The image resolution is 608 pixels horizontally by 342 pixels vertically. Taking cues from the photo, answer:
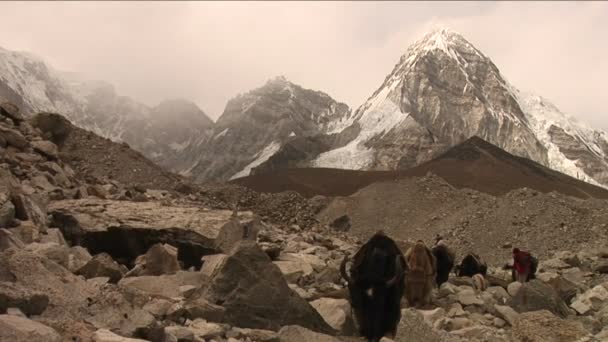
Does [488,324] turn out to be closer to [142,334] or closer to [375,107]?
[142,334]

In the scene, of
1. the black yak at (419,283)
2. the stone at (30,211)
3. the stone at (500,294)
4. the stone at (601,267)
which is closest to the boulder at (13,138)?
the stone at (30,211)

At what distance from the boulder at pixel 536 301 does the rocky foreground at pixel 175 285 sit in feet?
0.07

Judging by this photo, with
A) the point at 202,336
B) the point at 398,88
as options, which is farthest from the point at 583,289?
the point at 398,88

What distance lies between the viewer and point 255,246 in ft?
23.9

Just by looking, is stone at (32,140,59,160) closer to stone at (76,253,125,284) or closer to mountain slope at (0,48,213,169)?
stone at (76,253,125,284)

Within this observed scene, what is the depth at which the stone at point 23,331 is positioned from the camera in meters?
3.82

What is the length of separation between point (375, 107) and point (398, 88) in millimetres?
15772

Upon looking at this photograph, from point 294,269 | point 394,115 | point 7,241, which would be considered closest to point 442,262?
point 294,269

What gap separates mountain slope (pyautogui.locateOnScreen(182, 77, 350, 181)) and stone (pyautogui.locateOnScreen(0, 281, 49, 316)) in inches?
5126

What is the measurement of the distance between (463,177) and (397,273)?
5562 cm

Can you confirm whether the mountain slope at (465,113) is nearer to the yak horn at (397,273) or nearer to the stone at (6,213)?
the stone at (6,213)

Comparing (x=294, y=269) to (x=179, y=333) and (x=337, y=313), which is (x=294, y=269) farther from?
(x=179, y=333)

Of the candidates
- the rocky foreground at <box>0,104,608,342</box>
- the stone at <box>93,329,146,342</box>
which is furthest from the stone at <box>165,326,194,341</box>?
the stone at <box>93,329,146,342</box>

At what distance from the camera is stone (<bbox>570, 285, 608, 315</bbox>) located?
34.2 ft
